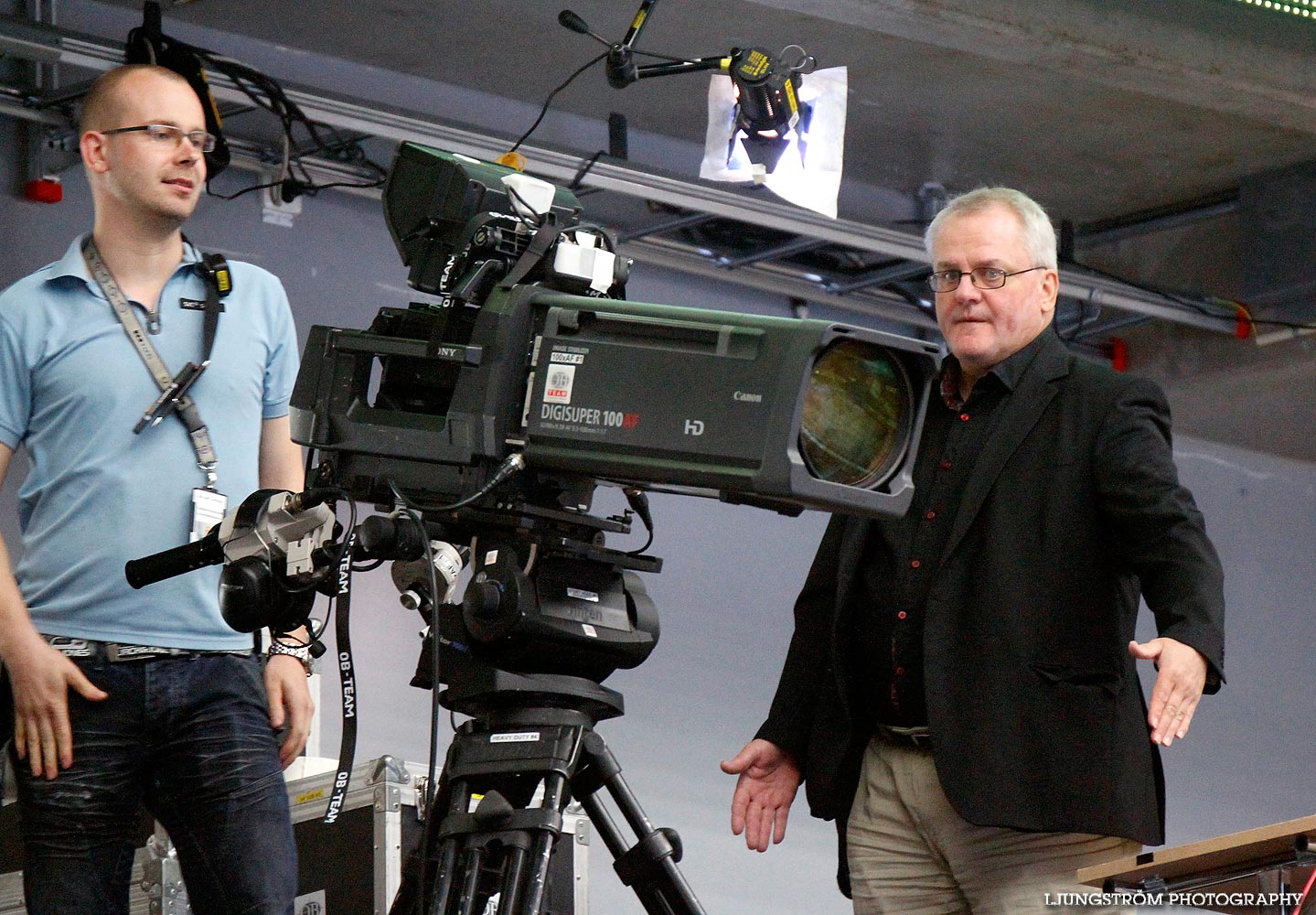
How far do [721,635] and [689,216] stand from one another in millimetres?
1280

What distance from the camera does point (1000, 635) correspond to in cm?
191

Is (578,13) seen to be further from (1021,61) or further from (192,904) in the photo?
(192,904)

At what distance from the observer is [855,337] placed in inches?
56.8

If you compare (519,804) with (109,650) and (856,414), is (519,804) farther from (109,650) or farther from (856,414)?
(109,650)

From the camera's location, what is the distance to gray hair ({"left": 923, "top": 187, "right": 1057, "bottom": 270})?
2049 millimetres

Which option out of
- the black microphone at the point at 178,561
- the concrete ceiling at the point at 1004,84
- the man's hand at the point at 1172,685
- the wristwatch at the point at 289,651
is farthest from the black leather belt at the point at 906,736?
the concrete ceiling at the point at 1004,84

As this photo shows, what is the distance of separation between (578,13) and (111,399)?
8.06 feet

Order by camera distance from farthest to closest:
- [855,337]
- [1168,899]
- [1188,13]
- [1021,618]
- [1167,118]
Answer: [1167,118] < [1188,13] < [1168,899] < [1021,618] < [855,337]

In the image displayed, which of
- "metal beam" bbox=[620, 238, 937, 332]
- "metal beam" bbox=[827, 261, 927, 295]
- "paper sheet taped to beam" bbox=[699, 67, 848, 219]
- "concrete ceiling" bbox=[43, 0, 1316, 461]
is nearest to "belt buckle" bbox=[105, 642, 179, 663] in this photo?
"paper sheet taped to beam" bbox=[699, 67, 848, 219]

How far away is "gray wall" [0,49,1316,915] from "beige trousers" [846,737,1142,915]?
8.23ft

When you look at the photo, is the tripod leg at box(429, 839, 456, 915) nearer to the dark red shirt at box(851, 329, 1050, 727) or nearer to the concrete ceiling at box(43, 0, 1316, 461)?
the dark red shirt at box(851, 329, 1050, 727)

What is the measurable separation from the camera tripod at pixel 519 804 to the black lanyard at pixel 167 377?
60cm

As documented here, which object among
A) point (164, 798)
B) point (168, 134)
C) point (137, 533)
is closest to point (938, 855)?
point (164, 798)

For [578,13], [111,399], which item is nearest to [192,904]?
[111,399]
